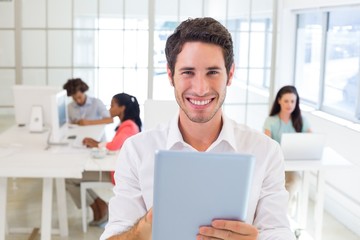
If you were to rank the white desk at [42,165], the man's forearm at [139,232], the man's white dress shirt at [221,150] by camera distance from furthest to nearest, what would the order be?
the white desk at [42,165] → the man's white dress shirt at [221,150] → the man's forearm at [139,232]

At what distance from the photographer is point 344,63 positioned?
510 cm

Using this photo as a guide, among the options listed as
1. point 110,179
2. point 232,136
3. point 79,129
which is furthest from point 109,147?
point 232,136

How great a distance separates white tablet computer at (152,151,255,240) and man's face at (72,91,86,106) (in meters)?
4.29

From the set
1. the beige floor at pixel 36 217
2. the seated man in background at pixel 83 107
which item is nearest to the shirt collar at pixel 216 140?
the beige floor at pixel 36 217

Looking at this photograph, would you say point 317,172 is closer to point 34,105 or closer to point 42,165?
point 42,165

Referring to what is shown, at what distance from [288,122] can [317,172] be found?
618mm

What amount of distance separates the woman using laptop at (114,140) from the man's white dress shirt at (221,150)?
8.71 feet

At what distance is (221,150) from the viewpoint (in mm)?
1434

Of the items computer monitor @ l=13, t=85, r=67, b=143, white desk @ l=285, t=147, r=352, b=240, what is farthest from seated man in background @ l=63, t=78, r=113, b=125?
white desk @ l=285, t=147, r=352, b=240

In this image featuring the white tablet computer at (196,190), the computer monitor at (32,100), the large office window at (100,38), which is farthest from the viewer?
the large office window at (100,38)

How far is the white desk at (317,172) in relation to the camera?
3811mm

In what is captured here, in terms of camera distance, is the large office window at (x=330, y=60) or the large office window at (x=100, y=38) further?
the large office window at (x=100, y=38)

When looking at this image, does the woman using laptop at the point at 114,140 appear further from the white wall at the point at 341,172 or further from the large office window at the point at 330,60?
the large office window at the point at 330,60

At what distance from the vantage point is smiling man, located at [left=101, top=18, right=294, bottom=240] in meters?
1.29
